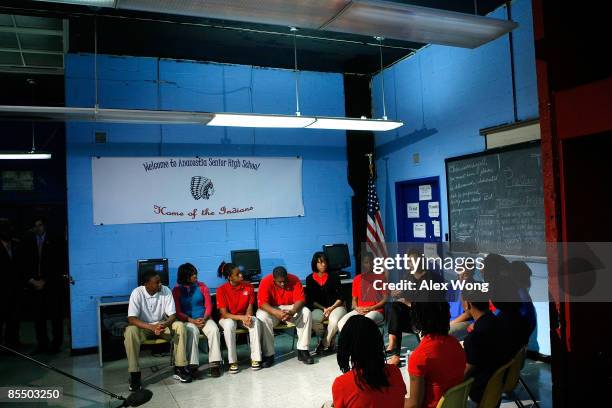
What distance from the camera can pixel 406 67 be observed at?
6109 mm

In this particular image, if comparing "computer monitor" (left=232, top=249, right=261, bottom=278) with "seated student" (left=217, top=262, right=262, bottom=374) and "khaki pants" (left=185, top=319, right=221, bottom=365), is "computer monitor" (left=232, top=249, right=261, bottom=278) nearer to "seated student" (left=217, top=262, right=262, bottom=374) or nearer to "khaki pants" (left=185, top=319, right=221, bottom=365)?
"seated student" (left=217, top=262, right=262, bottom=374)

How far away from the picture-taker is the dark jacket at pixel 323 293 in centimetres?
525

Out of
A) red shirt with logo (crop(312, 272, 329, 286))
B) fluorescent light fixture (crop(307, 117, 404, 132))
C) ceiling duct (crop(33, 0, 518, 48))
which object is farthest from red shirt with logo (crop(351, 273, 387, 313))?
ceiling duct (crop(33, 0, 518, 48))

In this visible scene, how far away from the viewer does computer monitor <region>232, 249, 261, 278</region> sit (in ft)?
18.7

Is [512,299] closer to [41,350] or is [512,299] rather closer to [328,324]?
[328,324]

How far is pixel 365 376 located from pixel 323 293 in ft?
11.2

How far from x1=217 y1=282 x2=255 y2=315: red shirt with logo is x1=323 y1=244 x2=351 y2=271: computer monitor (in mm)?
1523

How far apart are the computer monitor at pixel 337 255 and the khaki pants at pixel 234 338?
1705 mm

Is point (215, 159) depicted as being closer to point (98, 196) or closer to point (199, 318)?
point (98, 196)

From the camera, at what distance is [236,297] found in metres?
4.88

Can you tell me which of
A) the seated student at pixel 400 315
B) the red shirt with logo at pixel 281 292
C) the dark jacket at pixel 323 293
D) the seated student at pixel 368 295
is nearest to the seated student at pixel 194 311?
the red shirt with logo at pixel 281 292

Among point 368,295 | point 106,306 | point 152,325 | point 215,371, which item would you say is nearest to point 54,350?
point 106,306

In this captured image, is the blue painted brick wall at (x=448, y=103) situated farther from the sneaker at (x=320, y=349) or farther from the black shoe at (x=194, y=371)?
the black shoe at (x=194, y=371)

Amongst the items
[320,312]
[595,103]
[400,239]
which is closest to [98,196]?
[320,312]
